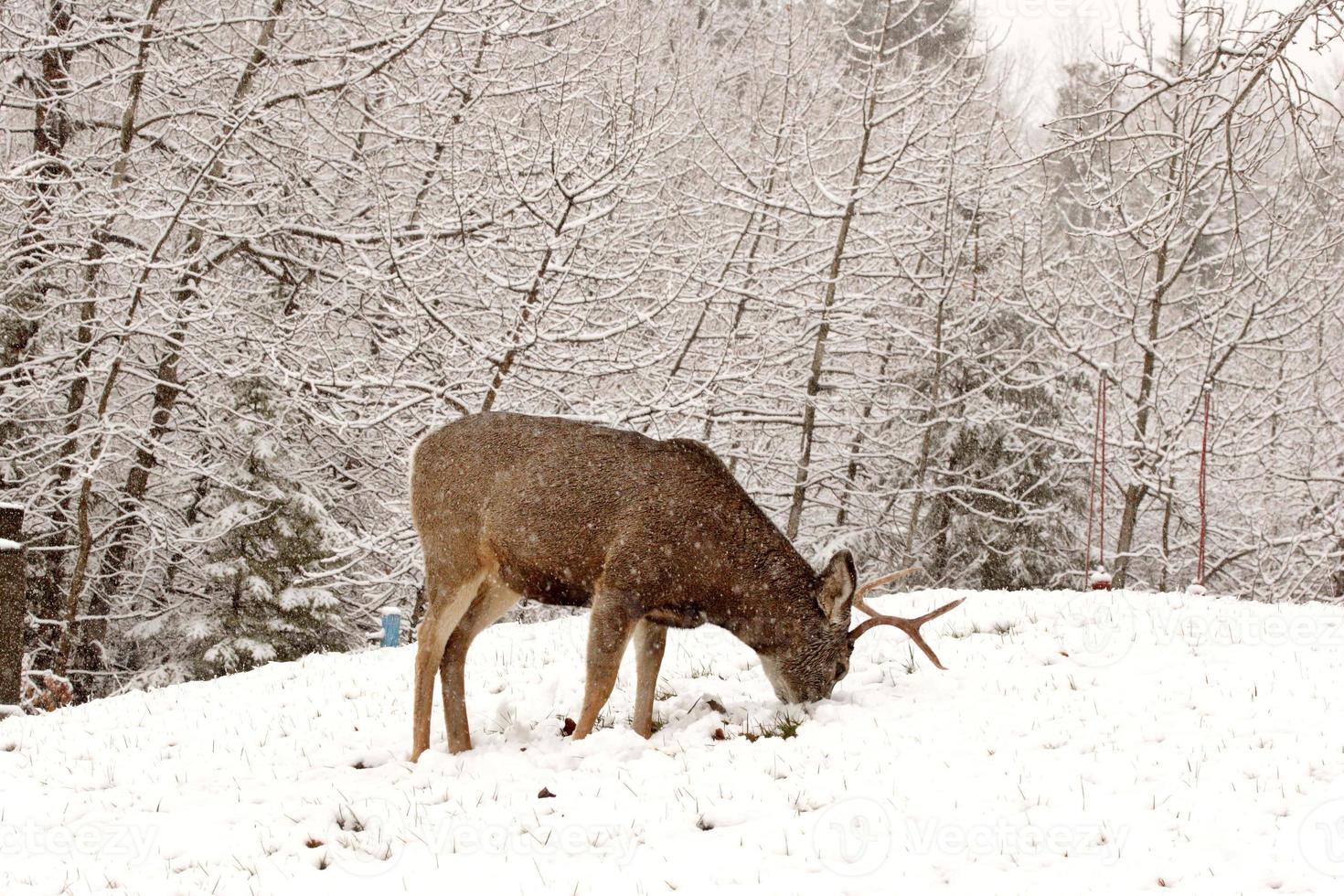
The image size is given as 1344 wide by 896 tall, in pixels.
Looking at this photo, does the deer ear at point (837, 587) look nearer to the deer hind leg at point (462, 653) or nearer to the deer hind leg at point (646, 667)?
the deer hind leg at point (646, 667)

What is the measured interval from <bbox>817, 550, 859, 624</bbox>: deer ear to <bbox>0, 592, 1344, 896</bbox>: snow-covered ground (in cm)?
54

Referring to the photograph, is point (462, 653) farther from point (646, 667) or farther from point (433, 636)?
point (646, 667)

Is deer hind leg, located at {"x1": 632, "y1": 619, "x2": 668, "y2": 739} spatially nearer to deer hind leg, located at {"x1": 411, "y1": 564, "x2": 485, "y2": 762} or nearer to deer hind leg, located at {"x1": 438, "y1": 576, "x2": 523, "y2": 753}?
deer hind leg, located at {"x1": 438, "y1": 576, "x2": 523, "y2": 753}

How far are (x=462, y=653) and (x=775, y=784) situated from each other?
208 cm

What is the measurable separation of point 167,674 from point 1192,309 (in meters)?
17.1

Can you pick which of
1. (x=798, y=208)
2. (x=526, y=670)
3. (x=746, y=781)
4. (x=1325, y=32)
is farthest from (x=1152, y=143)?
(x=746, y=781)

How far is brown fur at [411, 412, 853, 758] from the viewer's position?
6.00 meters

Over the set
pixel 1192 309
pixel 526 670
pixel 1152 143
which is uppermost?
pixel 1152 143

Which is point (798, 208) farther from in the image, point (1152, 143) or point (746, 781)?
point (746, 781)

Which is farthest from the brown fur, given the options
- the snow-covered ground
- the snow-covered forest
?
the snow-covered forest

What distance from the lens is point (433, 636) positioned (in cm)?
627

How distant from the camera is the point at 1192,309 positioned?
1969cm

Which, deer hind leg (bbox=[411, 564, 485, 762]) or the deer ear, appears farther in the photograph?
deer hind leg (bbox=[411, 564, 485, 762])

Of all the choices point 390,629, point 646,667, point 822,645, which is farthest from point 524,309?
point 822,645
